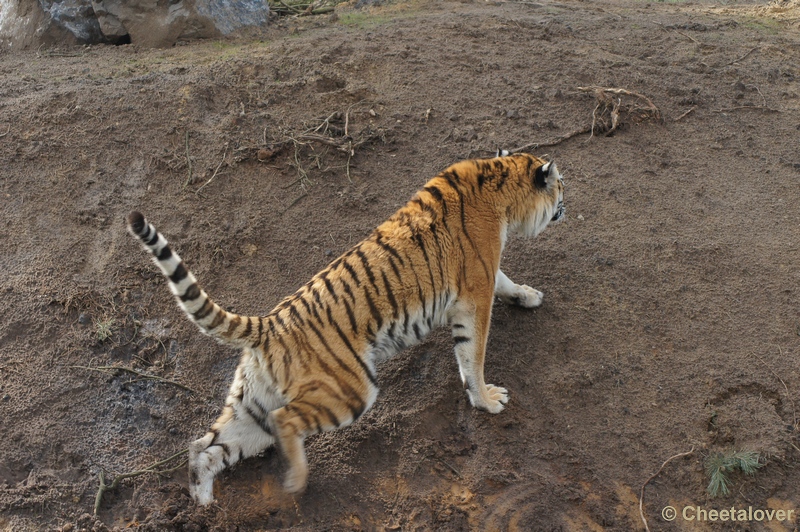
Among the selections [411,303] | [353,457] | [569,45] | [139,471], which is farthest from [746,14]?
[139,471]

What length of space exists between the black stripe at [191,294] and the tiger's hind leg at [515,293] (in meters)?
2.12

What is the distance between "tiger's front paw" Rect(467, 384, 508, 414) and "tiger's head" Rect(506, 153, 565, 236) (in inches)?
41.2

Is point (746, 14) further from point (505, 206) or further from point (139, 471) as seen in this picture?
point (139, 471)

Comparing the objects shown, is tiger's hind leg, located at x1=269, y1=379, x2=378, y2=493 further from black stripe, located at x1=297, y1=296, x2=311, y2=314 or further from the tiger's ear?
the tiger's ear

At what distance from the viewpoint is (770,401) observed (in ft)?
12.1

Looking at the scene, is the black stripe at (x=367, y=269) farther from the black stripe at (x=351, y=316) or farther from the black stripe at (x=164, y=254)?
the black stripe at (x=164, y=254)

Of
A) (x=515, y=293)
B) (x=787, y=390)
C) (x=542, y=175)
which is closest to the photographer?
(x=787, y=390)

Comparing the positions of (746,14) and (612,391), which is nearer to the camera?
(612,391)

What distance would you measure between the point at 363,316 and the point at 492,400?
101 centimetres

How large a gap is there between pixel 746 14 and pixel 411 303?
25.9 feet

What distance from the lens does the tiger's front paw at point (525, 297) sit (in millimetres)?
4400

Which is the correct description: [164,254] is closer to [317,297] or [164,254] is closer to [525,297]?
[317,297]

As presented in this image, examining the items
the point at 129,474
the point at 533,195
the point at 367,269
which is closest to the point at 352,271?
the point at 367,269

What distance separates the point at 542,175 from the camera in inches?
157
